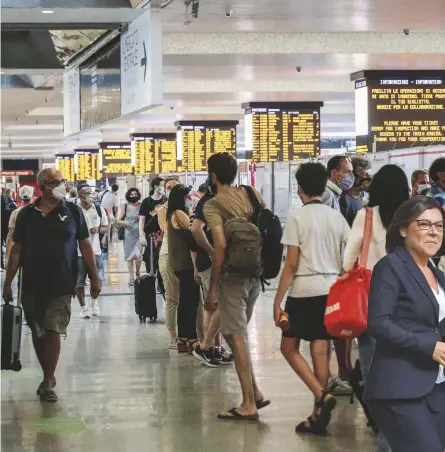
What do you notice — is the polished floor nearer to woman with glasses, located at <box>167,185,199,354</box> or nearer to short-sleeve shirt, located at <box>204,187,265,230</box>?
woman with glasses, located at <box>167,185,199,354</box>

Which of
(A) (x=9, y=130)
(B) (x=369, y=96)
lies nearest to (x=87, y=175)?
(A) (x=9, y=130)

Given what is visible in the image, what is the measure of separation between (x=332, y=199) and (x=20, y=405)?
275 centimetres

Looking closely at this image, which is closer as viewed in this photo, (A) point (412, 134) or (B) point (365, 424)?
(B) point (365, 424)

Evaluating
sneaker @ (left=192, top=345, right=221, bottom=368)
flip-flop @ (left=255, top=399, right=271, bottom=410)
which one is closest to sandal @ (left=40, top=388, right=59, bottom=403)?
flip-flop @ (left=255, top=399, right=271, bottom=410)

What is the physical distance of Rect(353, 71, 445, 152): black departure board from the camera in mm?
19562

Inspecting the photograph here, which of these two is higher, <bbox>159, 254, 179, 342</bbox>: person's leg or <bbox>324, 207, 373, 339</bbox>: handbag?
<bbox>324, 207, 373, 339</bbox>: handbag

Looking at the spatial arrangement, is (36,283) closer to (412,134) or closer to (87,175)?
(412,134)

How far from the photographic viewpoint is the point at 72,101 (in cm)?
1214

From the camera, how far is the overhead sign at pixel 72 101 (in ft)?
38.8

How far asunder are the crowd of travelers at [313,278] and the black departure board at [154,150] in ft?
87.2

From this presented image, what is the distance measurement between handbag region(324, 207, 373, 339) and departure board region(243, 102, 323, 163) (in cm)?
2010

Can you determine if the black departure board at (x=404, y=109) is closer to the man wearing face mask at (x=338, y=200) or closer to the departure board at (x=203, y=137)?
the departure board at (x=203, y=137)

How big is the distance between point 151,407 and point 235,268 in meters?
1.31

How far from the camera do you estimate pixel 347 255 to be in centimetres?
585
